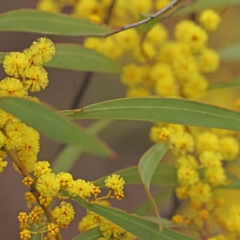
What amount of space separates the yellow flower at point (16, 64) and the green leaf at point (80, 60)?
0.85ft

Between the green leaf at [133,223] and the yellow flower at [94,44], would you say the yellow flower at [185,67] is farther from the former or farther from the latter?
the green leaf at [133,223]

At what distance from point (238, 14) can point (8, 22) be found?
0.97 m

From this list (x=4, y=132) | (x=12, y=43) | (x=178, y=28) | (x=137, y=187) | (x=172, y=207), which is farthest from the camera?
(x=137, y=187)

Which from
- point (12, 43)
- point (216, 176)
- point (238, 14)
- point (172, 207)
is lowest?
point (216, 176)

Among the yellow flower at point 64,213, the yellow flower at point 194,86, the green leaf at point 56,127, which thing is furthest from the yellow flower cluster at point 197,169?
the green leaf at point 56,127

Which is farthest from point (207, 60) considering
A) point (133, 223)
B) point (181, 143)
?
point (133, 223)

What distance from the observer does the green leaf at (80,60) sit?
2.92 ft


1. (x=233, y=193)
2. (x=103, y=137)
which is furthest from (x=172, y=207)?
(x=103, y=137)

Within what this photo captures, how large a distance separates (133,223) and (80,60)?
1.26 feet

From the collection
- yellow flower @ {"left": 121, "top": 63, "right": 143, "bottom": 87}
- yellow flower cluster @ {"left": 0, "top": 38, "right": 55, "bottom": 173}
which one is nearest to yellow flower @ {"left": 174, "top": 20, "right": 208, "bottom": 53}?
yellow flower @ {"left": 121, "top": 63, "right": 143, "bottom": 87}

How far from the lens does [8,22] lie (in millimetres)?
775

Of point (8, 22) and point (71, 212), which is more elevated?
point (8, 22)

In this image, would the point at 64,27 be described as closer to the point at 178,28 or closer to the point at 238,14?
the point at 178,28

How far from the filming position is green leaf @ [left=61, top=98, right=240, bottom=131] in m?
0.66
